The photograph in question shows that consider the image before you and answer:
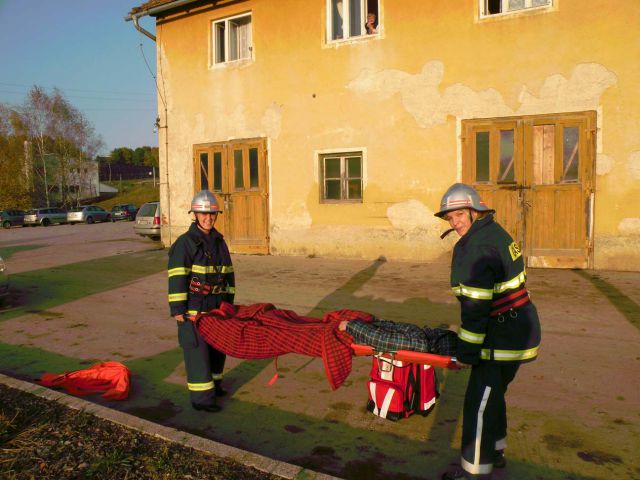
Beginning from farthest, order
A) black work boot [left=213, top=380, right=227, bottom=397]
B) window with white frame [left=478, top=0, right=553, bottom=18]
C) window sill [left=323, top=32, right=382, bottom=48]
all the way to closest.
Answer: window sill [left=323, top=32, right=382, bottom=48]
window with white frame [left=478, top=0, right=553, bottom=18]
black work boot [left=213, top=380, right=227, bottom=397]

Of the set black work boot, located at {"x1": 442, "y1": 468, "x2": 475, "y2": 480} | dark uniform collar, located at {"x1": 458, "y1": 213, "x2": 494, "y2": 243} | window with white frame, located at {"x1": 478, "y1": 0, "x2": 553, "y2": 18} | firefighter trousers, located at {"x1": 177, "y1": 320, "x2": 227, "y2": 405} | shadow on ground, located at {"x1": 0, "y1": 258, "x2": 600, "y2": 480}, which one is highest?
window with white frame, located at {"x1": 478, "y1": 0, "x2": 553, "y2": 18}

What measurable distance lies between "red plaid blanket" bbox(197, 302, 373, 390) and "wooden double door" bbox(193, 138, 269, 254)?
9429 millimetres

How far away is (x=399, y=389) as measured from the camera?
393cm

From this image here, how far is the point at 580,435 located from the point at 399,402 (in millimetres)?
1309

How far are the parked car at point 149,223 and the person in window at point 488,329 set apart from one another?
17722 millimetres

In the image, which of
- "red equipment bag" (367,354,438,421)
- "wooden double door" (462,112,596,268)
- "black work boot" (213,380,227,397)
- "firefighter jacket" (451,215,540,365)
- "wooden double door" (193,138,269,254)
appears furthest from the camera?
"wooden double door" (193,138,269,254)

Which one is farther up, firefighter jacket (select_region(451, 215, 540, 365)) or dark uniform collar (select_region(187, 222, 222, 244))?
dark uniform collar (select_region(187, 222, 222, 244))

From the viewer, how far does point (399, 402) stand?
3926 mm

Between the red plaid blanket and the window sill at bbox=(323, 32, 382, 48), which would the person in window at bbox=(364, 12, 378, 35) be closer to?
the window sill at bbox=(323, 32, 382, 48)

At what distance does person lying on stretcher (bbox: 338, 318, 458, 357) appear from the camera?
3.57m

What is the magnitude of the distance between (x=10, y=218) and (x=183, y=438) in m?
40.8

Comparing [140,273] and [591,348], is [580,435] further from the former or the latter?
[140,273]

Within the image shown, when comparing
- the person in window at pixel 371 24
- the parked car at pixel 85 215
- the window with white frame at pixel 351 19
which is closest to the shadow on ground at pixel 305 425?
the person in window at pixel 371 24

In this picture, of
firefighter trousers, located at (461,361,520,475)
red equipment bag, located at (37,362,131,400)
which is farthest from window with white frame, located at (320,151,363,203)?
firefighter trousers, located at (461,361,520,475)
